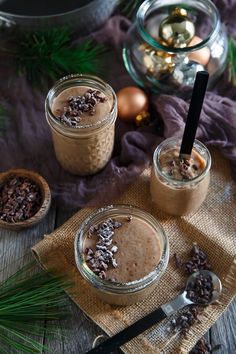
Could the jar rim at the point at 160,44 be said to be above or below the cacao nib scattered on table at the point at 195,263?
above

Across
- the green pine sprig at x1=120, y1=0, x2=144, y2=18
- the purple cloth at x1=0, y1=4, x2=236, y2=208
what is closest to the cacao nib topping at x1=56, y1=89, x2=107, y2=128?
the purple cloth at x1=0, y1=4, x2=236, y2=208

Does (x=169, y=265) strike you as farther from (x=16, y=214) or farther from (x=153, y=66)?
(x=153, y=66)

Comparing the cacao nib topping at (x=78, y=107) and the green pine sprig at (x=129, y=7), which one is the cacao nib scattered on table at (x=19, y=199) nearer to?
the cacao nib topping at (x=78, y=107)

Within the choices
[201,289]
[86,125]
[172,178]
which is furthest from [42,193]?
[201,289]

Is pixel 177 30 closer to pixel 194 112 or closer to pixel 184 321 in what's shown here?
pixel 194 112

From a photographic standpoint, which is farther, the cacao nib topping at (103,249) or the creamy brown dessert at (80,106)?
the creamy brown dessert at (80,106)

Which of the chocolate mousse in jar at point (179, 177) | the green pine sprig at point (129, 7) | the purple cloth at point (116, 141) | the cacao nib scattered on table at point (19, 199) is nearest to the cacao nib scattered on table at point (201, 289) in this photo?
the chocolate mousse in jar at point (179, 177)

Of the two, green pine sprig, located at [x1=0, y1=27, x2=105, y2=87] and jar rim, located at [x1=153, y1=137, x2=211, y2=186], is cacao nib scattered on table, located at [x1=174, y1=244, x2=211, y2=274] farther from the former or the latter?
green pine sprig, located at [x1=0, y1=27, x2=105, y2=87]

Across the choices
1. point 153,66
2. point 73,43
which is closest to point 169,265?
point 153,66
